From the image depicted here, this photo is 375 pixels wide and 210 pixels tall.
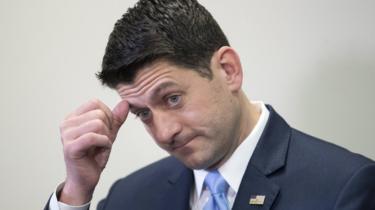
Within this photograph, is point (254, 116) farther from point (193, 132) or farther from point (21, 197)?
point (21, 197)

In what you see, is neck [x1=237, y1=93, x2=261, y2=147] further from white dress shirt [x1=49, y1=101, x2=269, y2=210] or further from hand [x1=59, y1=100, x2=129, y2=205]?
hand [x1=59, y1=100, x2=129, y2=205]

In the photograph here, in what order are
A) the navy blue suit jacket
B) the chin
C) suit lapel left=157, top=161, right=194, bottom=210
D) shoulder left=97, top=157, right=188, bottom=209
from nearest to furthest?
the navy blue suit jacket < the chin < suit lapel left=157, top=161, right=194, bottom=210 < shoulder left=97, top=157, right=188, bottom=209

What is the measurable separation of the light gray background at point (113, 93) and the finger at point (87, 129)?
0.53 meters

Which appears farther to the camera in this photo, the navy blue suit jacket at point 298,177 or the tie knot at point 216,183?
the tie knot at point 216,183

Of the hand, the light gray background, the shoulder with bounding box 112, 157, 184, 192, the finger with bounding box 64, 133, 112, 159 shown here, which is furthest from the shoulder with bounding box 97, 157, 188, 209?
the finger with bounding box 64, 133, 112, 159

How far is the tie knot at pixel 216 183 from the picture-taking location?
4.30 feet

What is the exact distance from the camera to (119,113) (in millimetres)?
1264

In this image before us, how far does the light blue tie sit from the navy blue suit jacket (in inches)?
3.1

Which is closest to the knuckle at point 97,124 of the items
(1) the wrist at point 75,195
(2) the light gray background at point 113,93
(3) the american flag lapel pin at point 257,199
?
(1) the wrist at point 75,195

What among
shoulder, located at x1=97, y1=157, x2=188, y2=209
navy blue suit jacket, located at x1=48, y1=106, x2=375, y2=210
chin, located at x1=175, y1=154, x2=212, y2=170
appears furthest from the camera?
shoulder, located at x1=97, y1=157, x2=188, y2=209

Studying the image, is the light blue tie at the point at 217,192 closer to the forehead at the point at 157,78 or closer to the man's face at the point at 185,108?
the man's face at the point at 185,108

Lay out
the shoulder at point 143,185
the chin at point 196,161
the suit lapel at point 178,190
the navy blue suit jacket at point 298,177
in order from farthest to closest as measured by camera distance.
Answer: the shoulder at point 143,185
the suit lapel at point 178,190
the chin at point 196,161
the navy blue suit jacket at point 298,177

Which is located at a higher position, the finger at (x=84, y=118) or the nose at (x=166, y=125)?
the finger at (x=84, y=118)

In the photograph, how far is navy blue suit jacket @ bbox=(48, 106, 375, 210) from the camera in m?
1.14
